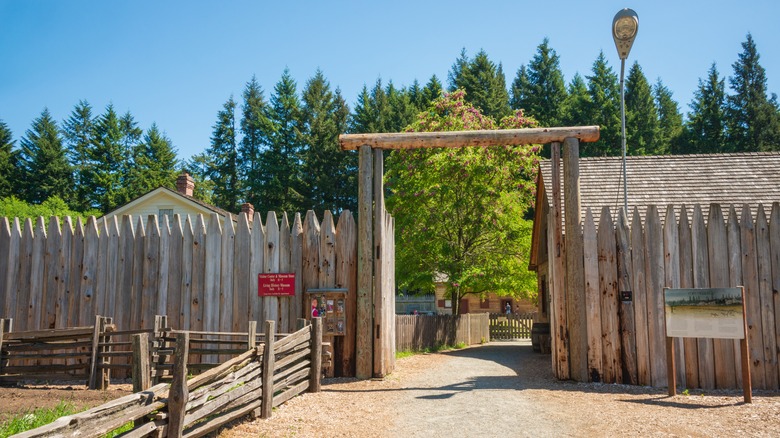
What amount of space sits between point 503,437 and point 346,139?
243 inches

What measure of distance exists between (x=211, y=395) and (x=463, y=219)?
665 inches

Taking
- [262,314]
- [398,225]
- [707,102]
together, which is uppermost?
[707,102]

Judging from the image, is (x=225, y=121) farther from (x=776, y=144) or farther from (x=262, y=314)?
(x=262, y=314)

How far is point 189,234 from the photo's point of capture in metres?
10.7

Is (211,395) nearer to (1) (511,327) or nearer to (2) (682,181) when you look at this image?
(2) (682,181)

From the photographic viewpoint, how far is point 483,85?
49188 mm

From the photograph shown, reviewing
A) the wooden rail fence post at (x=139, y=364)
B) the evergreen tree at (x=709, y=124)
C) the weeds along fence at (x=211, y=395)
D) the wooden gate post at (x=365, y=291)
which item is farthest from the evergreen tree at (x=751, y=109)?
the wooden rail fence post at (x=139, y=364)

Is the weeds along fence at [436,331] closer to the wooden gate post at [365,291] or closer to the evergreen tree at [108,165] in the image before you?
the wooden gate post at [365,291]

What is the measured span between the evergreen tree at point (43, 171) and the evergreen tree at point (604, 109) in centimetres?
4114

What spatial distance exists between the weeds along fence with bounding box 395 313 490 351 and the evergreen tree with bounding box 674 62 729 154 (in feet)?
95.7

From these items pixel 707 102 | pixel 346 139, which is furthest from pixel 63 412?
pixel 707 102

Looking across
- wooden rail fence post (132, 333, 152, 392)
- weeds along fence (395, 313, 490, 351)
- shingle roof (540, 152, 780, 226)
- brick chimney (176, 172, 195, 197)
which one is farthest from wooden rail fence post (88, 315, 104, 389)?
brick chimney (176, 172, 195, 197)

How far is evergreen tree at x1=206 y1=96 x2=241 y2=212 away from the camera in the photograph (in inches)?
2055

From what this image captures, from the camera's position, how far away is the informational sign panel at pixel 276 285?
10.3 meters
